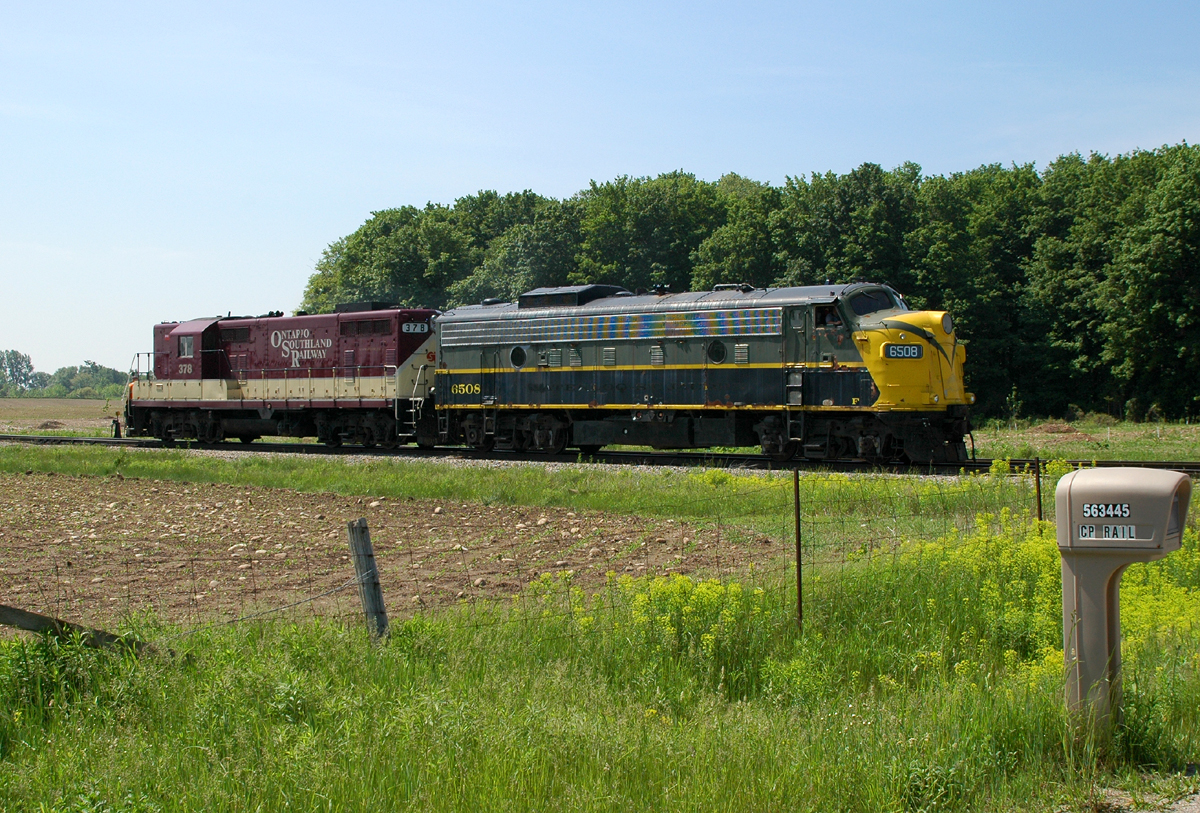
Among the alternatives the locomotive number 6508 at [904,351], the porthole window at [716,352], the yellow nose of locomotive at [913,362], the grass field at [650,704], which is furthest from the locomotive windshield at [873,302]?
the grass field at [650,704]

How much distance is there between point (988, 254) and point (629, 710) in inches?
2308

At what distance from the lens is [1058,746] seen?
528 centimetres

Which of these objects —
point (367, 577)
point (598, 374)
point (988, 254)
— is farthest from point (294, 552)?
point (988, 254)

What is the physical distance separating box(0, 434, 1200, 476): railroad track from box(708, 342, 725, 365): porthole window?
87.6 inches

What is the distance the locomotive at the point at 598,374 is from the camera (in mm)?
19375

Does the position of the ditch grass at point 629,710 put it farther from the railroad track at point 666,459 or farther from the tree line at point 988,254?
the tree line at point 988,254

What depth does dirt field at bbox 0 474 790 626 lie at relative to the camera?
984cm

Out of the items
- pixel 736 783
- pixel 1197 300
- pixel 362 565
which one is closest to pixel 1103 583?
pixel 736 783

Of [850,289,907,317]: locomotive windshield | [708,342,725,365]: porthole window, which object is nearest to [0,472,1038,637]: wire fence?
[850,289,907,317]: locomotive windshield

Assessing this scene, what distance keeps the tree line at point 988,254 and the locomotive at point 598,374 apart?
2402 centimetres

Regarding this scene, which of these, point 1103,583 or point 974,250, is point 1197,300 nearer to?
point 974,250

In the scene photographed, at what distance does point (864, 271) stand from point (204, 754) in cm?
5223

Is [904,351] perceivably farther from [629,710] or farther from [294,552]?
[629,710]

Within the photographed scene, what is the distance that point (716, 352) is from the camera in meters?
21.3
